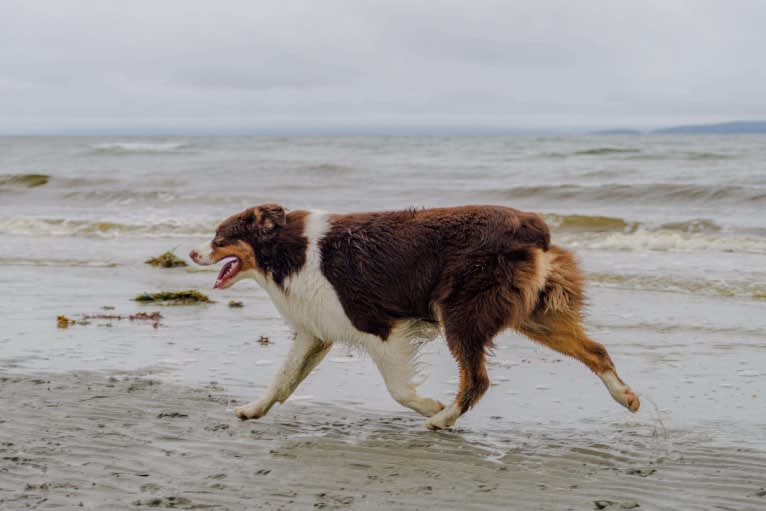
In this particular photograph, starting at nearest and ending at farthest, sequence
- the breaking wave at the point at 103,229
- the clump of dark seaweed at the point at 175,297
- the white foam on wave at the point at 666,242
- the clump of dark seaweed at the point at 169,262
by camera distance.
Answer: the clump of dark seaweed at the point at 175,297, the clump of dark seaweed at the point at 169,262, the white foam on wave at the point at 666,242, the breaking wave at the point at 103,229

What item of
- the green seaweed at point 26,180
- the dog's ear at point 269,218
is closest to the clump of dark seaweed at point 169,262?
the dog's ear at point 269,218

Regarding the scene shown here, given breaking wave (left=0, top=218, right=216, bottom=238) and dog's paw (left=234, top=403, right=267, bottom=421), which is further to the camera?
breaking wave (left=0, top=218, right=216, bottom=238)

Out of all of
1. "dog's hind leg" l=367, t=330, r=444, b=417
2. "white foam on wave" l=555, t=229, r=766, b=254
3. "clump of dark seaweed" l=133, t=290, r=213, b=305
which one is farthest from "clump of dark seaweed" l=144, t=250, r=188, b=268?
"dog's hind leg" l=367, t=330, r=444, b=417

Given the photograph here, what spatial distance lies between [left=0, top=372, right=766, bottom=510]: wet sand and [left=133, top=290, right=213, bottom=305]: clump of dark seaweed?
335cm

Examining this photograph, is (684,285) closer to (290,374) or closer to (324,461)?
(290,374)

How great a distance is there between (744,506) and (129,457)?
2.96 metres

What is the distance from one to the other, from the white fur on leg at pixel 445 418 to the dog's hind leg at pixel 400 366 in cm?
9

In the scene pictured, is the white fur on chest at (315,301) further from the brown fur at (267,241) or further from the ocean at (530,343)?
the ocean at (530,343)

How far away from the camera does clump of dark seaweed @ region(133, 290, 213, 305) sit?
9.35m

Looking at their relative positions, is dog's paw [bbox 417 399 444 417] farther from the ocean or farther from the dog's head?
the dog's head

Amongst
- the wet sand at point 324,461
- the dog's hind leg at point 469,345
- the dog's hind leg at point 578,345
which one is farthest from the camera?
the dog's hind leg at point 578,345

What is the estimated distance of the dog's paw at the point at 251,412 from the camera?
5.57 meters

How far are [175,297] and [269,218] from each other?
13.6ft

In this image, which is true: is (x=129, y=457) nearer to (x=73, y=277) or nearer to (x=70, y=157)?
(x=73, y=277)
